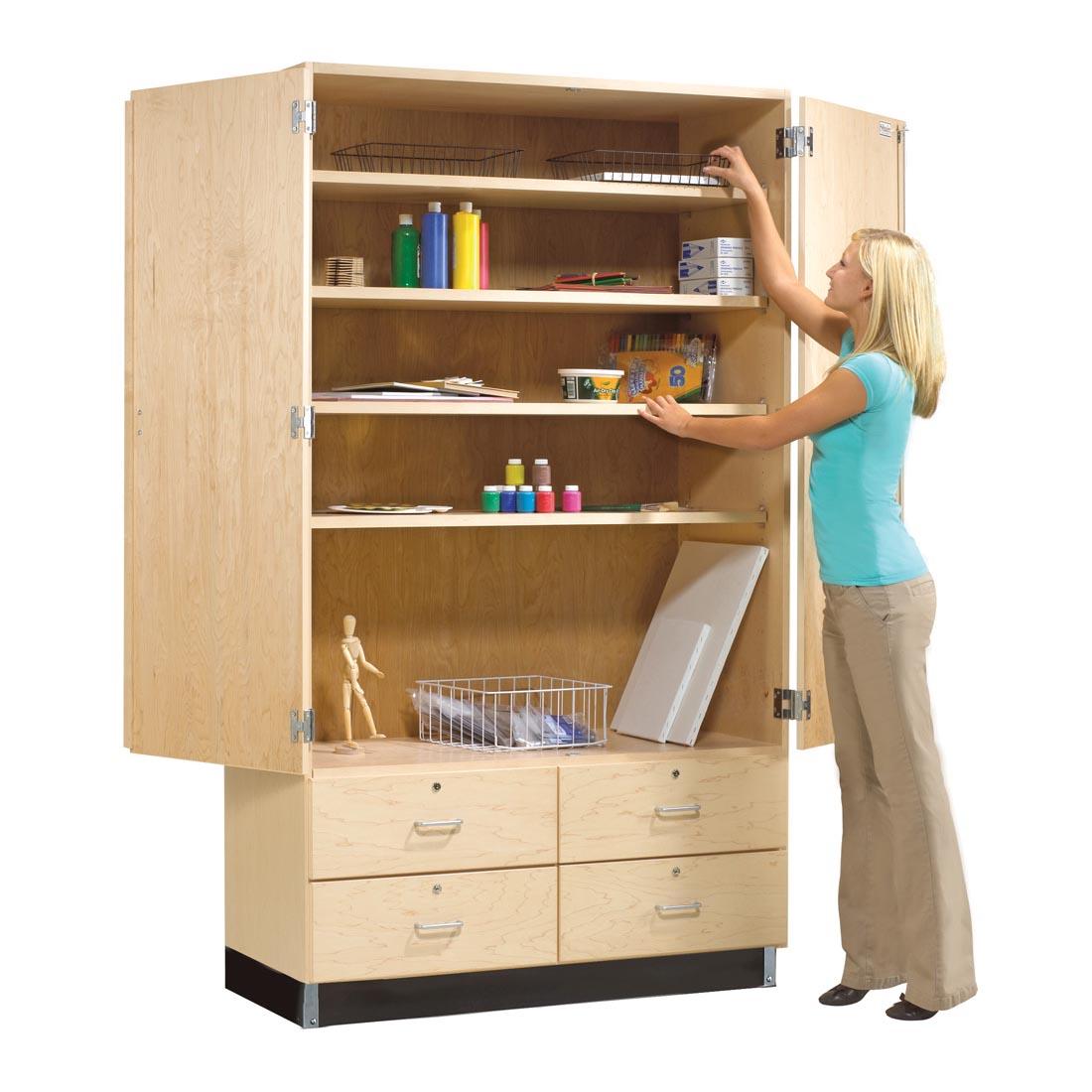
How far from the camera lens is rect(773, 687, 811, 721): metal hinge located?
503cm

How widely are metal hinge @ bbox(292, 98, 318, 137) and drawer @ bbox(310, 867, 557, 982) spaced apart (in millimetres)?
1949

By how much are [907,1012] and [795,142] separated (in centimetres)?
238

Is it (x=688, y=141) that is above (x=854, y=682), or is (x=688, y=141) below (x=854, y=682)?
above

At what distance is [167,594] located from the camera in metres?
4.74

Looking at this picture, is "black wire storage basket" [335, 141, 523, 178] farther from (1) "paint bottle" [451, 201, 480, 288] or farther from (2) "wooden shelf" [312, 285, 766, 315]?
(2) "wooden shelf" [312, 285, 766, 315]

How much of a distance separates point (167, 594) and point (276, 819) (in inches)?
26.2

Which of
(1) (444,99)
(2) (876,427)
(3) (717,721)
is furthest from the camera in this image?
(3) (717,721)

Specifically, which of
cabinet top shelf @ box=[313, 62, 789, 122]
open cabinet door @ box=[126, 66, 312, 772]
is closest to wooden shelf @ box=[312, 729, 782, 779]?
open cabinet door @ box=[126, 66, 312, 772]

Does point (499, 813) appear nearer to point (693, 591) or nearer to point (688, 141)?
point (693, 591)

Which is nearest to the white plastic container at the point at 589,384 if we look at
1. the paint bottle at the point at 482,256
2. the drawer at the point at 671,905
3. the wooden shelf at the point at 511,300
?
the wooden shelf at the point at 511,300

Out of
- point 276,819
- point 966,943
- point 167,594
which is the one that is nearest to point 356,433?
point 167,594

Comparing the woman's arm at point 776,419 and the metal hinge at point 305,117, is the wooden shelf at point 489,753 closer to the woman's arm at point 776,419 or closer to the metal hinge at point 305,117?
the woman's arm at point 776,419

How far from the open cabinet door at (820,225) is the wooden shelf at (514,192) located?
23 cm

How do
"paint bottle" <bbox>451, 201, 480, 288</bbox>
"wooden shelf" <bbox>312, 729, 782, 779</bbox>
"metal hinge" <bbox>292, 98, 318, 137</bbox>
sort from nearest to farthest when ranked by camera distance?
"metal hinge" <bbox>292, 98, 318, 137</bbox>, "wooden shelf" <bbox>312, 729, 782, 779</bbox>, "paint bottle" <bbox>451, 201, 480, 288</bbox>
